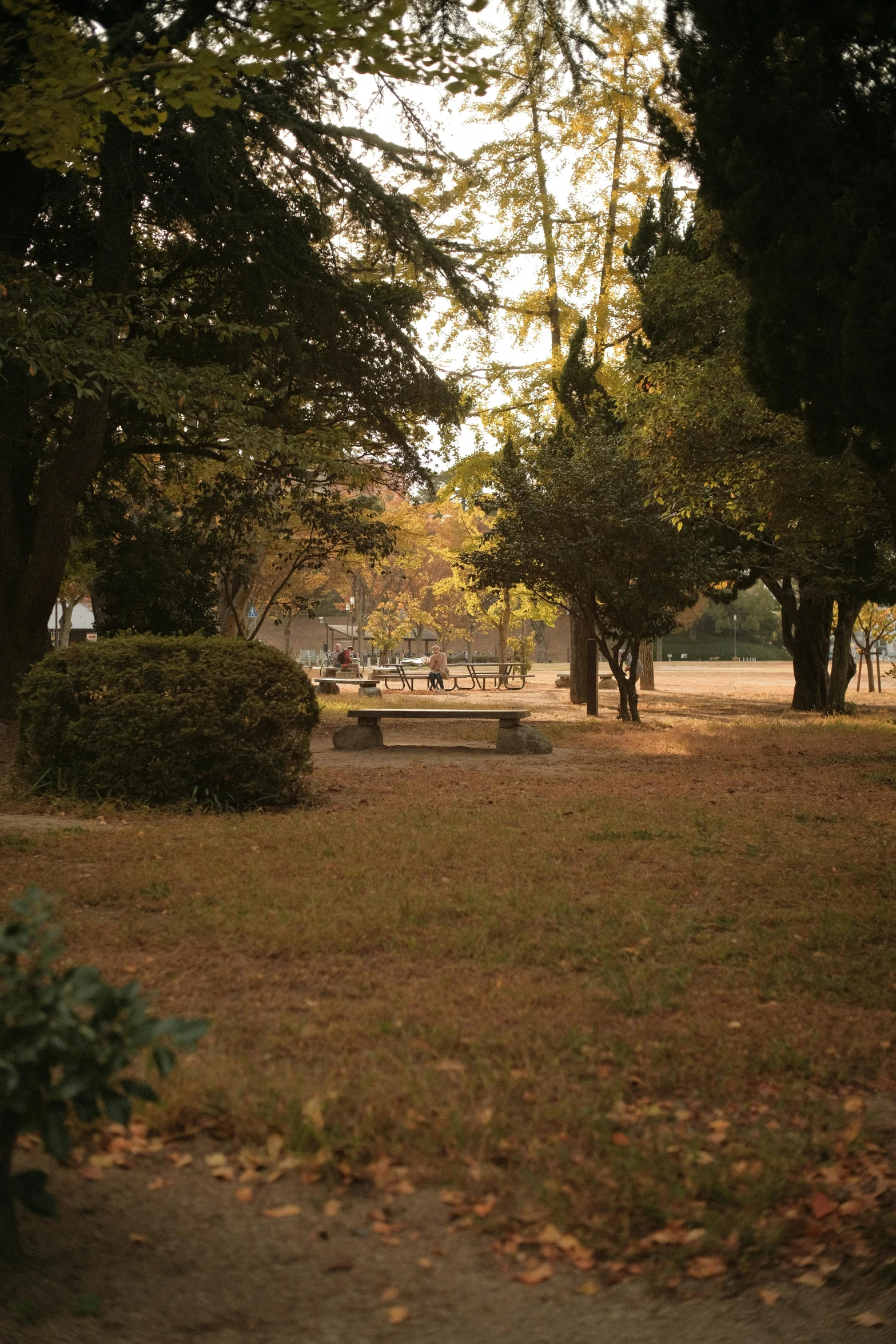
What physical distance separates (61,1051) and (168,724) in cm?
702

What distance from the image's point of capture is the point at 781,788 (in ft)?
37.2

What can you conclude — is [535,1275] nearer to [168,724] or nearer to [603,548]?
[168,724]

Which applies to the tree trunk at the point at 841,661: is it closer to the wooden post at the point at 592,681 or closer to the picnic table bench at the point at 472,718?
the wooden post at the point at 592,681

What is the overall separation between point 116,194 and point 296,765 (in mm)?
8598

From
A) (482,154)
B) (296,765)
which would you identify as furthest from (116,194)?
(482,154)

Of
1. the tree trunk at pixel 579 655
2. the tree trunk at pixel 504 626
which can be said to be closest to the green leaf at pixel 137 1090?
the tree trunk at pixel 579 655

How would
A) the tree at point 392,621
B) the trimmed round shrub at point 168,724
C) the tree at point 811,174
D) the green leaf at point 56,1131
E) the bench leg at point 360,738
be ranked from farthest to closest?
the tree at point 392,621 < the bench leg at point 360,738 < the trimmed round shrub at point 168,724 < the tree at point 811,174 < the green leaf at point 56,1131

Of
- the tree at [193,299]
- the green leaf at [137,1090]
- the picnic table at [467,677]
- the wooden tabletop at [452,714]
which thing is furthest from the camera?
the picnic table at [467,677]

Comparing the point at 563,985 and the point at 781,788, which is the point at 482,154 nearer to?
the point at 781,788

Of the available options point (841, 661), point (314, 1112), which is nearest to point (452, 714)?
point (314, 1112)

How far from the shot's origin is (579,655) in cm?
2558

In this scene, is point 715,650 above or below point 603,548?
below

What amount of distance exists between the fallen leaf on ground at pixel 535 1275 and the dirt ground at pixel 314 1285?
0.01m

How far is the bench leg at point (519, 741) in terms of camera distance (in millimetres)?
14422
